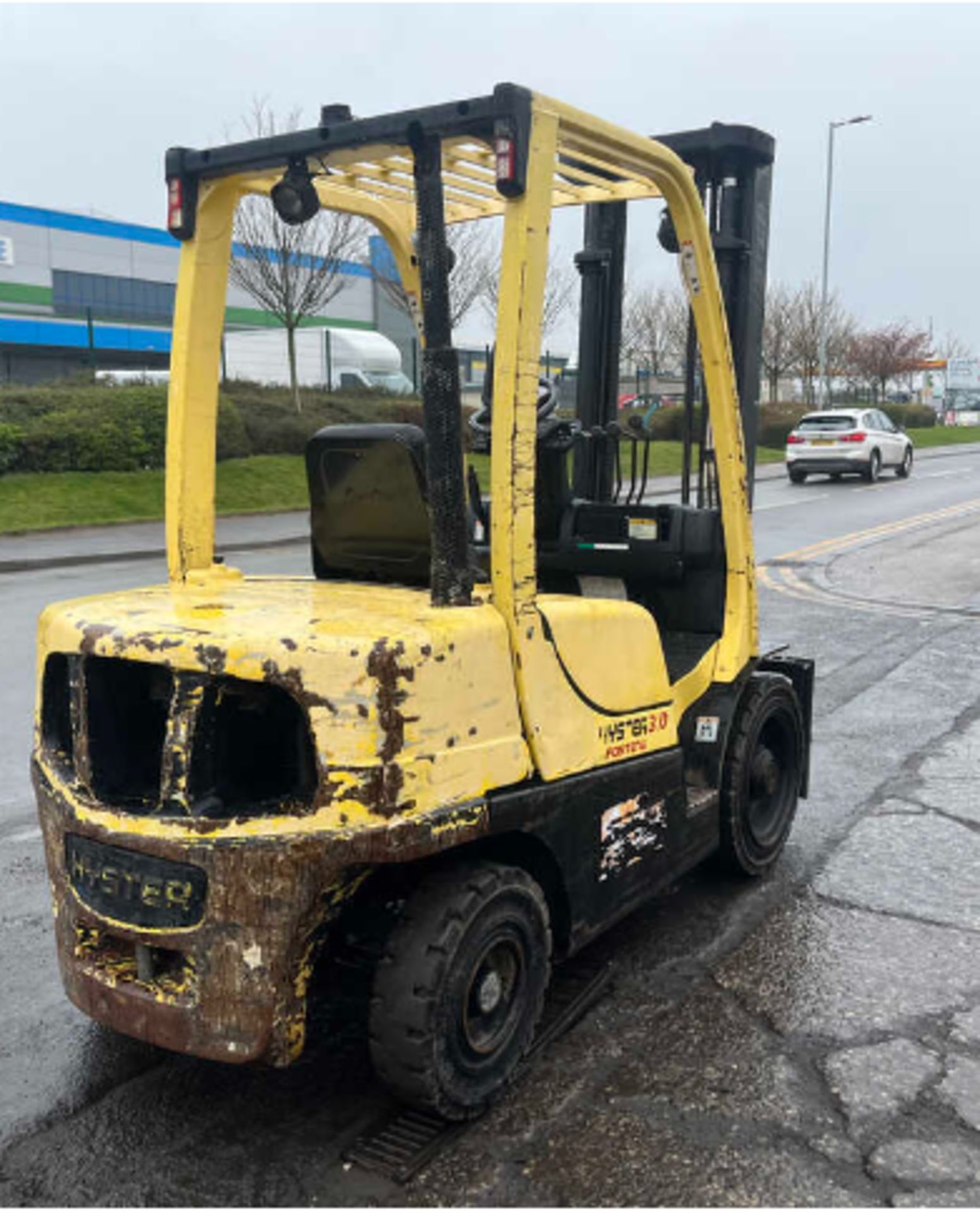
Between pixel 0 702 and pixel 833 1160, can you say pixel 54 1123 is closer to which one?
pixel 833 1160

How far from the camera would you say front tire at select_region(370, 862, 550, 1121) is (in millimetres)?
2793

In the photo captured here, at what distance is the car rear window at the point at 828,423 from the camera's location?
25.9 m

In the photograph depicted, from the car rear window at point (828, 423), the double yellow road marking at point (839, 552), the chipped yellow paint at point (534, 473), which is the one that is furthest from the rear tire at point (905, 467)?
the chipped yellow paint at point (534, 473)

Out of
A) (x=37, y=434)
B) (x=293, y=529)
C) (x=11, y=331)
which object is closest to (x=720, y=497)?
(x=293, y=529)

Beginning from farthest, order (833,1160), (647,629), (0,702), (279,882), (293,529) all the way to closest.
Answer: (293,529), (0,702), (647,629), (833,1160), (279,882)

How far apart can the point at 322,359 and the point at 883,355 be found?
33305 millimetres

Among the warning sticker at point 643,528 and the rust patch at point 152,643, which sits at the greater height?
the warning sticker at point 643,528

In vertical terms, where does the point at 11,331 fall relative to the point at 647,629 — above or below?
above

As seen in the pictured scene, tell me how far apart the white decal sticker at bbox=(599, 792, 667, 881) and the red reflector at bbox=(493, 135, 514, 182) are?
180 cm

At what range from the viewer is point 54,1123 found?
9.82ft

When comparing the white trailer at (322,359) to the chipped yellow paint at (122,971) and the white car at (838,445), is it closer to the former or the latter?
the white car at (838,445)

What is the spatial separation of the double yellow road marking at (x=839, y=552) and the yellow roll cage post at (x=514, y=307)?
7248mm

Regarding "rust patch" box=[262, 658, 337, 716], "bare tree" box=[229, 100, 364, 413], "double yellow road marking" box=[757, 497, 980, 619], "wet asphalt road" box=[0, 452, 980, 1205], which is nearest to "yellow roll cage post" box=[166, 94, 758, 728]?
"rust patch" box=[262, 658, 337, 716]

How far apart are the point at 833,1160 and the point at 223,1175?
4.94ft
